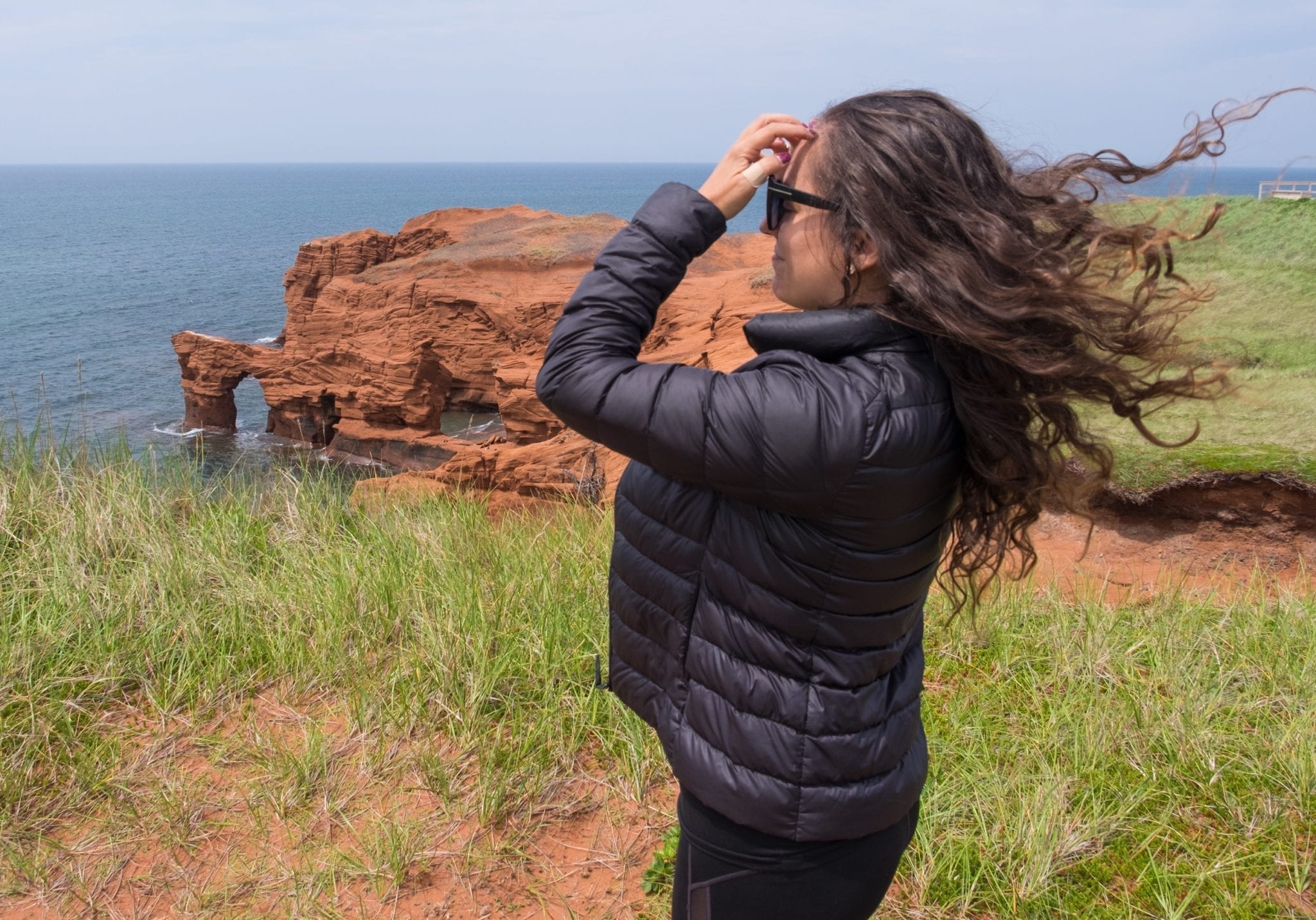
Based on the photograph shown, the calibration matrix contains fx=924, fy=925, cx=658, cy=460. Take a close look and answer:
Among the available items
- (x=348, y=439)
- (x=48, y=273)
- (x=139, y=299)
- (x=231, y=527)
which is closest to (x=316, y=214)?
(x=48, y=273)

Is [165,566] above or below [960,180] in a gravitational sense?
below

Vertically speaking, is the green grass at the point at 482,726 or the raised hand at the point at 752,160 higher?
the raised hand at the point at 752,160

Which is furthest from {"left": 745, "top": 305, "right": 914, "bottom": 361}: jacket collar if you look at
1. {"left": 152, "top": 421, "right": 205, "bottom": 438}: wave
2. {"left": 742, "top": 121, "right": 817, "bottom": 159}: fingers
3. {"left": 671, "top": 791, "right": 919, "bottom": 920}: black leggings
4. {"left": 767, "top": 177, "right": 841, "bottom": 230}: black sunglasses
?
{"left": 152, "top": 421, "right": 205, "bottom": 438}: wave

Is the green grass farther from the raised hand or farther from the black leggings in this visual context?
the raised hand

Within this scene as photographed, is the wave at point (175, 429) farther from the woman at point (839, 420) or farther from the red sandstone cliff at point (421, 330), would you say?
the woman at point (839, 420)

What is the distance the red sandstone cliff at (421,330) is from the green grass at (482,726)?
11933 millimetres

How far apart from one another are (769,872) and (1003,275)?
1062 mm

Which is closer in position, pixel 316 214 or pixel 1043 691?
pixel 1043 691

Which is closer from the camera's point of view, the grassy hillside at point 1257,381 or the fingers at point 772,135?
the fingers at point 772,135

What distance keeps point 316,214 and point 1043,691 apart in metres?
127

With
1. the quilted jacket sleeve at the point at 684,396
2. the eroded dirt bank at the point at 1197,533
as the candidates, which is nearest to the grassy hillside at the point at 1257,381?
the eroded dirt bank at the point at 1197,533

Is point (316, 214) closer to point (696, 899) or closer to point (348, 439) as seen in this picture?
point (348, 439)

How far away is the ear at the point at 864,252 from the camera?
4.86ft

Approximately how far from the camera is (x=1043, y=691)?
3.83 m
